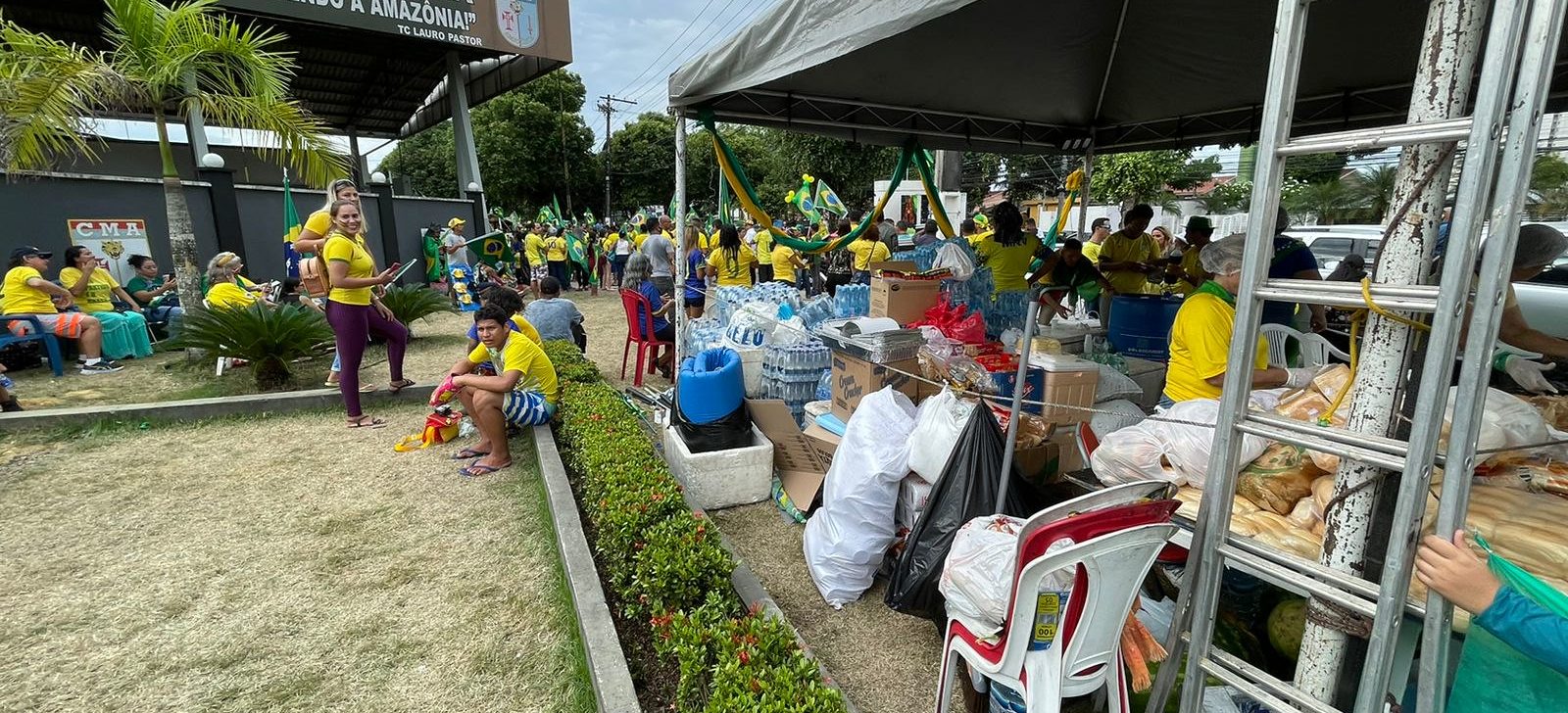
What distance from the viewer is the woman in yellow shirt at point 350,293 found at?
460 centimetres

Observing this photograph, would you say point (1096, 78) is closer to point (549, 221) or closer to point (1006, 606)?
point (1006, 606)

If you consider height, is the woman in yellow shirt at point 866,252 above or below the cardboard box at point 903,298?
above

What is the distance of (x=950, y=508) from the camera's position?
2.52 m

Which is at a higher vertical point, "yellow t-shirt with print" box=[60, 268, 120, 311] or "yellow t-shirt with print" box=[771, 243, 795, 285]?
Result: "yellow t-shirt with print" box=[771, 243, 795, 285]

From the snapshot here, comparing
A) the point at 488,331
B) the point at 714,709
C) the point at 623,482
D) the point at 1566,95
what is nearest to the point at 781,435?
the point at 623,482

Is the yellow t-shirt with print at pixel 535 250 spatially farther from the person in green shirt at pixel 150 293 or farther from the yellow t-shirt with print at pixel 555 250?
the person in green shirt at pixel 150 293

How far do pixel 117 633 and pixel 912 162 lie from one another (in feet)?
22.0

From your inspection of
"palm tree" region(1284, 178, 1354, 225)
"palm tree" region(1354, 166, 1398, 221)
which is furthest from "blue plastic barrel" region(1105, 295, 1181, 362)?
"palm tree" region(1284, 178, 1354, 225)

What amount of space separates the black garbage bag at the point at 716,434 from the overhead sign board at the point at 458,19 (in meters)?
11.7

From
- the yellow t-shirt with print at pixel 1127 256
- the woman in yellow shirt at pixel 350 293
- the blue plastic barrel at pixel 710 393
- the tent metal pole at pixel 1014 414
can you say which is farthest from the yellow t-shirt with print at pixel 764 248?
the tent metal pole at pixel 1014 414

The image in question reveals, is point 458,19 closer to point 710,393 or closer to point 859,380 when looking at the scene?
point 710,393

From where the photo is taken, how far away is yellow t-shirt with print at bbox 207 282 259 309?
249 inches

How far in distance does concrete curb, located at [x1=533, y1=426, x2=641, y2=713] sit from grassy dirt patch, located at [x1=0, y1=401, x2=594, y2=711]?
0.44 feet

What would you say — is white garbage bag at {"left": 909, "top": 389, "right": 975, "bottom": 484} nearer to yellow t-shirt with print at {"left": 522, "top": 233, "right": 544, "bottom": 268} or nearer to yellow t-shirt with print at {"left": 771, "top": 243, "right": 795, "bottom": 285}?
yellow t-shirt with print at {"left": 771, "top": 243, "right": 795, "bottom": 285}
